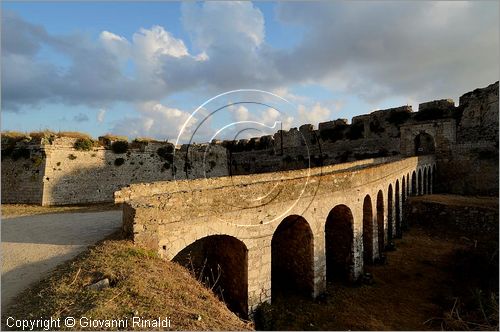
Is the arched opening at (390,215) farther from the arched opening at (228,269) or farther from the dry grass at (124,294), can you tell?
the dry grass at (124,294)

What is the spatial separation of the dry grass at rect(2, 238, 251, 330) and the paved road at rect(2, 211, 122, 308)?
554 millimetres

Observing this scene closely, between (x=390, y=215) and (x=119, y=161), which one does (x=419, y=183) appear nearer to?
(x=390, y=215)

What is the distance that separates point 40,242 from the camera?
7383mm

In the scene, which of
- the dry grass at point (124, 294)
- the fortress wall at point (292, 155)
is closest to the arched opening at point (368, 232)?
the dry grass at point (124, 294)

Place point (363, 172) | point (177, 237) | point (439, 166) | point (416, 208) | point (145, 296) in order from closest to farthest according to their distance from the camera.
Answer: point (145, 296)
point (177, 237)
point (363, 172)
point (416, 208)
point (439, 166)

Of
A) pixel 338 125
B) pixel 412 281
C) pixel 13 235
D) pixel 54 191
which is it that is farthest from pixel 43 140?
pixel 338 125

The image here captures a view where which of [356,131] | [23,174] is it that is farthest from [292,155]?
[23,174]

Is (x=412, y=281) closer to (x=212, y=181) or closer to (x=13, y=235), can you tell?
(x=212, y=181)

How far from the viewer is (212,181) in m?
11.0

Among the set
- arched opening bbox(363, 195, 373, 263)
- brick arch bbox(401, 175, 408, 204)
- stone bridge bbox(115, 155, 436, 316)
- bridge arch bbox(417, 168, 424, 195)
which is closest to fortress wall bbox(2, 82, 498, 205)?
bridge arch bbox(417, 168, 424, 195)

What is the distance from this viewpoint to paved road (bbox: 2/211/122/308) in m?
5.68

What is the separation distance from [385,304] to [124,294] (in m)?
8.64

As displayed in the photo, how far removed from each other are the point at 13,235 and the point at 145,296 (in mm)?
6024

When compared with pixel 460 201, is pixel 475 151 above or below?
above
